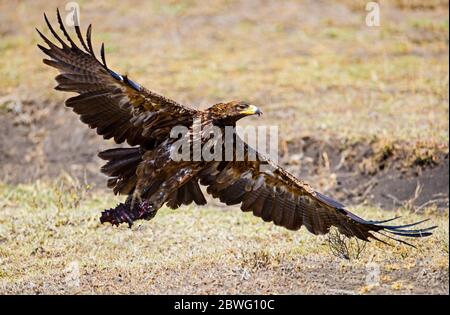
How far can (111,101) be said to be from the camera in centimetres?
689

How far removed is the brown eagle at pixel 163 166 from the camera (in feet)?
22.1

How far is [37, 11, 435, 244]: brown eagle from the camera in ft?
22.1

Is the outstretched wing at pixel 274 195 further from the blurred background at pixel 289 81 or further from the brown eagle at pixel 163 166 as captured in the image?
the blurred background at pixel 289 81

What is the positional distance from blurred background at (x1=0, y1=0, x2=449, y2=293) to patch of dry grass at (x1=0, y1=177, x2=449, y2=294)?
1.07 meters

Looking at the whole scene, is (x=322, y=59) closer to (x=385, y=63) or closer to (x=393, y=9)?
(x=385, y=63)

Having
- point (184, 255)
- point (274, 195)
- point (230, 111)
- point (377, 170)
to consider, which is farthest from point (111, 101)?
point (377, 170)

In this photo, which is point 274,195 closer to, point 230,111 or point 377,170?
point 230,111

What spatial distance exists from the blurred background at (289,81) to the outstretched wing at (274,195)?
2303mm

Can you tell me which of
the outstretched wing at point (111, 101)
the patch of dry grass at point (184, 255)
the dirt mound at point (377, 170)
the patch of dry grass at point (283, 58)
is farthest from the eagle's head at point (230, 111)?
the patch of dry grass at point (283, 58)

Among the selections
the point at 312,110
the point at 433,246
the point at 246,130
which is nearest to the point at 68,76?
the point at 433,246

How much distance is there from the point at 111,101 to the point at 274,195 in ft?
5.75

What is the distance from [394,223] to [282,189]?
65.4 inches

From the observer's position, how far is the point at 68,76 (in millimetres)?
6730

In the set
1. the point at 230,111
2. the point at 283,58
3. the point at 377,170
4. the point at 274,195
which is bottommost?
the point at 274,195
